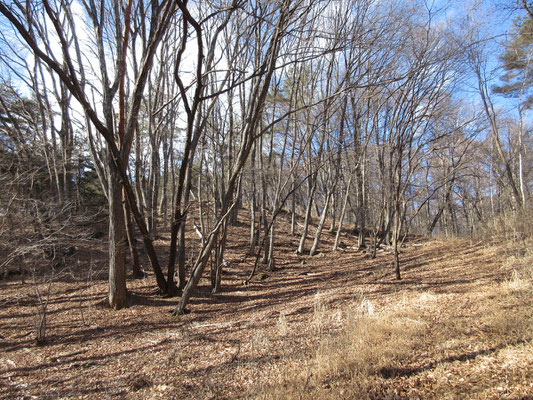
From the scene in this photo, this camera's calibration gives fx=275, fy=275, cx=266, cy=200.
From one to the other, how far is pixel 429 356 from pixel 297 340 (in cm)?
199

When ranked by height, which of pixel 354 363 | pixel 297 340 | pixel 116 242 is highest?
pixel 116 242

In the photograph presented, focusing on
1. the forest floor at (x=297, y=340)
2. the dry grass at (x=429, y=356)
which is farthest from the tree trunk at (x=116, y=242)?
the dry grass at (x=429, y=356)

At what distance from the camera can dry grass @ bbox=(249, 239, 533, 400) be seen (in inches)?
108

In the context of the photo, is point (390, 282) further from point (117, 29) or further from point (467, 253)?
point (117, 29)

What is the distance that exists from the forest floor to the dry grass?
0.06 feet

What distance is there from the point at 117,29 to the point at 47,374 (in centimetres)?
764

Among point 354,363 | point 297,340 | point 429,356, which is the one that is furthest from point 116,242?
point 429,356

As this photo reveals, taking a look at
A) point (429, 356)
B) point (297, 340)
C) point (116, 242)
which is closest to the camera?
point (429, 356)

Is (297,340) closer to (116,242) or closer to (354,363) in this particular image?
(354,363)

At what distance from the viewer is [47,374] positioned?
444 centimetres

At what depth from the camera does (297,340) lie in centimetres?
460

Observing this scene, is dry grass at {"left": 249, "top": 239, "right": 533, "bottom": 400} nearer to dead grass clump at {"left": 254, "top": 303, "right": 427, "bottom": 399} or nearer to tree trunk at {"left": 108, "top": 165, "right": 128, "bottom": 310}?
dead grass clump at {"left": 254, "top": 303, "right": 427, "bottom": 399}

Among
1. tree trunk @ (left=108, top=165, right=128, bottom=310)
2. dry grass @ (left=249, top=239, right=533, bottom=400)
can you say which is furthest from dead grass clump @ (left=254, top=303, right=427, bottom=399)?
tree trunk @ (left=108, top=165, right=128, bottom=310)

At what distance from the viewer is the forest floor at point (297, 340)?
10.0 feet
